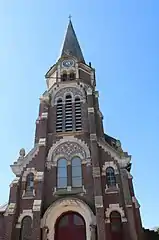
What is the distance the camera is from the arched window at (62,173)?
20.7 metres

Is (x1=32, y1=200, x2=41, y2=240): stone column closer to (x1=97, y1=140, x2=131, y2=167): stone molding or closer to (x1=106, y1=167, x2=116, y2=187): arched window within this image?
(x1=106, y1=167, x2=116, y2=187): arched window

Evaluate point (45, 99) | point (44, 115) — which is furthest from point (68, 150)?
point (45, 99)

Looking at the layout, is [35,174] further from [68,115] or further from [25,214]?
[68,115]

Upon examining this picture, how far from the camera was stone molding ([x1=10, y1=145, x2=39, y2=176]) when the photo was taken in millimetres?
21453

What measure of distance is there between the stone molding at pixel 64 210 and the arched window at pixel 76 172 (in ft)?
5.37

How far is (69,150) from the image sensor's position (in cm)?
2220

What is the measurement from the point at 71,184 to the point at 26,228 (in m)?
4.39

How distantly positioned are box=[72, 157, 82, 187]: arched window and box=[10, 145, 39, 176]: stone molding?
10.9ft

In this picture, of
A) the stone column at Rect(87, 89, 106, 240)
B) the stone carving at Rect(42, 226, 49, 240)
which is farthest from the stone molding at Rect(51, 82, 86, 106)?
the stone carving at Rect(42, 226, 49, 240)

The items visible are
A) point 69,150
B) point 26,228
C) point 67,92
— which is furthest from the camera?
point 67,92

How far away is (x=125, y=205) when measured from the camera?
61.6 ft

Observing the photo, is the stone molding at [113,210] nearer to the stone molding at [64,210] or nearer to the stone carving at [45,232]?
the stone molding at [64,210]

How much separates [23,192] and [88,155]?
5.70m

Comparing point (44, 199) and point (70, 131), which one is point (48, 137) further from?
point (44, 199)
